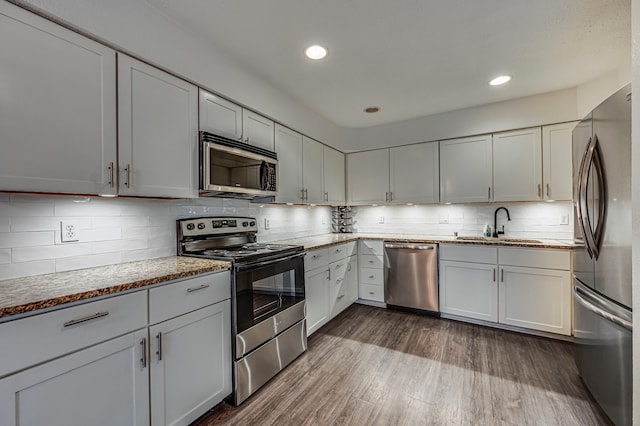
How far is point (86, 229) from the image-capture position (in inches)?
65.0

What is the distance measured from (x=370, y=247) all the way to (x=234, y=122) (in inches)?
87.1

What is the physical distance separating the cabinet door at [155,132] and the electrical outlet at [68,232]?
1.20ft

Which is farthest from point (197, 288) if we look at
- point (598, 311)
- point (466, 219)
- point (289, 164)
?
point (466, 219)

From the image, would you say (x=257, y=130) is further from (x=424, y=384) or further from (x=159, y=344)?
(x=424, y=384)

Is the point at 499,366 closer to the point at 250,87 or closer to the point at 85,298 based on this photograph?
the point at 85,298

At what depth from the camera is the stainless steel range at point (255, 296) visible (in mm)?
1808

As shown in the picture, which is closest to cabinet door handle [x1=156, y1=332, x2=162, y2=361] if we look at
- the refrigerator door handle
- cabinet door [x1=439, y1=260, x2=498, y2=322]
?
the refrigerator door handle

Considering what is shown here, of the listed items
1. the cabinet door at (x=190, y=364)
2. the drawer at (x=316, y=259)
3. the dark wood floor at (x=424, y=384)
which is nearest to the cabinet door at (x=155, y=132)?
the cabinet door at (x=190, y=364)

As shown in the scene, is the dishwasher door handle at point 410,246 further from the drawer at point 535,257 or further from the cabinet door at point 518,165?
the cabinet door at point 518,165

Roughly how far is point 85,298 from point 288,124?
220cm

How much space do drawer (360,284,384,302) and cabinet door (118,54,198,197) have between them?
2469 mm

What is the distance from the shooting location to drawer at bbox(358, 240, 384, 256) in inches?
138

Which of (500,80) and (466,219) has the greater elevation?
(500,80)

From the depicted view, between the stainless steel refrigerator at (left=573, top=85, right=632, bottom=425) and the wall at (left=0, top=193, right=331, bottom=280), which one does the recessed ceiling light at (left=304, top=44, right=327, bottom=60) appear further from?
the stainless steel refrigerator at (left=573, top=85, right=632, bottom=425)
